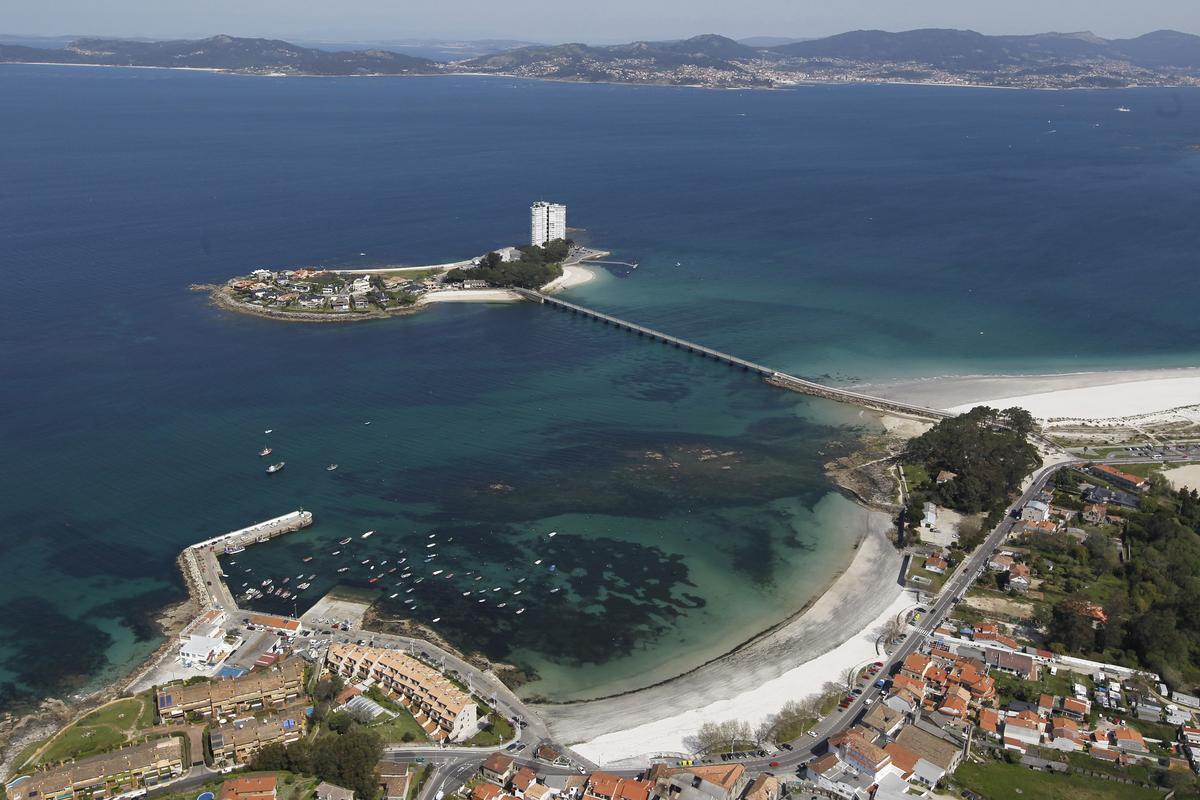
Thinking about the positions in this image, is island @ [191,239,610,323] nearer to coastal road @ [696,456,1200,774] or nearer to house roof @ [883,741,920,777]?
coastal road @ [696,456,1200,774]

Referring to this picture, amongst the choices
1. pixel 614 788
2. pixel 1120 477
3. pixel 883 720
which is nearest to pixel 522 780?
pixel 614 788

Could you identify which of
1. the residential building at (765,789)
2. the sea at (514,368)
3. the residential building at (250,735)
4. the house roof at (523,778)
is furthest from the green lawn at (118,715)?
the residential building at (765,789)

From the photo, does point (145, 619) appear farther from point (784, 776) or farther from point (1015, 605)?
point (1015, 605)

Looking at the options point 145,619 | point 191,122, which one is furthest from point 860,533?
point 191,122

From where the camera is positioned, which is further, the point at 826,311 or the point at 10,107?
the point at 10,107

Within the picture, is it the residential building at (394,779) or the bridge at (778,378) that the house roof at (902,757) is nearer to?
the residential building at (394,779)

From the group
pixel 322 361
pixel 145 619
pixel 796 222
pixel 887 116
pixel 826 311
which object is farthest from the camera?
pixel 887 116

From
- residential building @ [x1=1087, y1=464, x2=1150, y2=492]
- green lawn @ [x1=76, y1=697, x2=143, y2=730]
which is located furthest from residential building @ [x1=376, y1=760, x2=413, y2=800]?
residential building @ [x1=1087, y1=464, x2=1150, y2=492]
